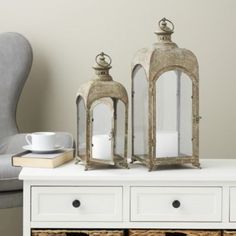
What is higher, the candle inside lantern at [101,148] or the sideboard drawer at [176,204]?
the candle inside lantern at [101,148]

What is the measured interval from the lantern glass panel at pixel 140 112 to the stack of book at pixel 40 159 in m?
0.24

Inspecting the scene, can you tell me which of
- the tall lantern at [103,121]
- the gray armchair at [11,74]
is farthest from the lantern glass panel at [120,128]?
the gray armchair at [11,74]

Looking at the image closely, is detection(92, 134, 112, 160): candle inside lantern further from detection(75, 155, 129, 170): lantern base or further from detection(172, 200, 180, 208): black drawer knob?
detection(172, 200, 180, 208): black drawer knob

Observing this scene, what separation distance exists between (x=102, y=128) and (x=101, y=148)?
2.5 inches

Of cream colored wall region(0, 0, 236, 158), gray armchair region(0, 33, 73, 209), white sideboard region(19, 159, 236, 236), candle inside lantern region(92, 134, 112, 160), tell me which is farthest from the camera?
cream colored wall region(0, 0, 236, 158)

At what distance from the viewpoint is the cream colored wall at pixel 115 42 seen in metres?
2.41

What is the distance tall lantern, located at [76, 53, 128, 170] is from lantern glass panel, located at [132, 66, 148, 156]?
49mm

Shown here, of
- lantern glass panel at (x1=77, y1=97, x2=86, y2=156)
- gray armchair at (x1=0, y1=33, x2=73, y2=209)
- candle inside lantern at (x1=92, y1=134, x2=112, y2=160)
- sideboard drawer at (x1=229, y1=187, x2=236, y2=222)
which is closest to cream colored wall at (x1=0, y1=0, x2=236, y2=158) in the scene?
gray armchair at (x1=0, y1=33, x2=73, y2=209)

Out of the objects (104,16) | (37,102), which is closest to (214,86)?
(104,16)

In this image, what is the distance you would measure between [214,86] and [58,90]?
2.35 ft

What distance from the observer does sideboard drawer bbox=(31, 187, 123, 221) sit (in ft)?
5.03

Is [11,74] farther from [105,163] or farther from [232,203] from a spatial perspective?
[232,203]

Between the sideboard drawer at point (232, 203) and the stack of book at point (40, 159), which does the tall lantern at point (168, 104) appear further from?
the stack of book at point (40, 159)

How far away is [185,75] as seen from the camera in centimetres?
163
